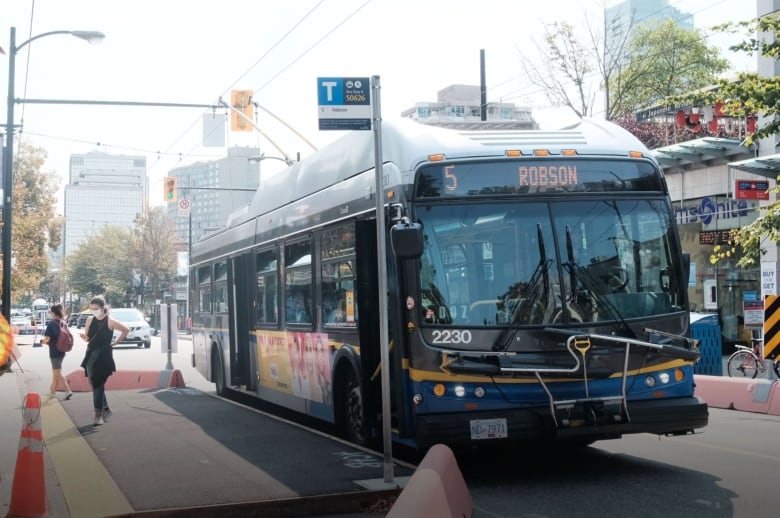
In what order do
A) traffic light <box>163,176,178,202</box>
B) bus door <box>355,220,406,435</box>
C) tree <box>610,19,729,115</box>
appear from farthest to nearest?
1. tree <box>610,19,729,115</box>
2. traffic light <box>163,176,178,202</box>
3. bus door <box>355,220,406,435</box>

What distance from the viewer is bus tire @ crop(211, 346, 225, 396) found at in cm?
1823

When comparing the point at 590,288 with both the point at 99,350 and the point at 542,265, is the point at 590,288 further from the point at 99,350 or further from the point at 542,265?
the point at 99,350

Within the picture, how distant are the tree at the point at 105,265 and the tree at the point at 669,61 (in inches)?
2062

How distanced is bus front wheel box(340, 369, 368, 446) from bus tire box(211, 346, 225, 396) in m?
7.09

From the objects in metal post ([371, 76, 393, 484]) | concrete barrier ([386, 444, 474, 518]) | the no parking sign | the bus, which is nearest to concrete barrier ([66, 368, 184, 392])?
the bus

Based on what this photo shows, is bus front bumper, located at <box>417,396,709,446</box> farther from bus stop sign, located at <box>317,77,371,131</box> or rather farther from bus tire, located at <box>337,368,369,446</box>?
bus stop sign, located at <box>317,77,371,131</box>

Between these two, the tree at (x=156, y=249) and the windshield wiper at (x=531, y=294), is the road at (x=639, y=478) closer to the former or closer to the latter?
the windshield wiper at (x=531, y=294)

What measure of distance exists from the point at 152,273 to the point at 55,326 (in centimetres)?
7355

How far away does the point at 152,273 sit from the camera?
9006cm

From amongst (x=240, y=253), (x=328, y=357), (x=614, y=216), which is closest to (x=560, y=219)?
(x=614, y=216)

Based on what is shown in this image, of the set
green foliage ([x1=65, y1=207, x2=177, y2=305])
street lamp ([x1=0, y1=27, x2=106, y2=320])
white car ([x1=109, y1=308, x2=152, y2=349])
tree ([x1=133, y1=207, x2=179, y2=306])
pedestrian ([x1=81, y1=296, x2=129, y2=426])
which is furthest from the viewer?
green foliage ([x1=65, y1=207, x2=177, y2=305])

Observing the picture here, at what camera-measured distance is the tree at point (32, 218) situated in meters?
50.7

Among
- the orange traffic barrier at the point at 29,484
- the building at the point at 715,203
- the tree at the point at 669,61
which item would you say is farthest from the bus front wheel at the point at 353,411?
the tree at the point at 669,61

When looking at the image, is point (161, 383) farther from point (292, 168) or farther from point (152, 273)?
point (152, 273)
